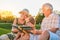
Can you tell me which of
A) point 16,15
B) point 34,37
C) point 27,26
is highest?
point 16,15

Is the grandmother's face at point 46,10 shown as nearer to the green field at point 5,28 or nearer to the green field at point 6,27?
the green field at point 6,27

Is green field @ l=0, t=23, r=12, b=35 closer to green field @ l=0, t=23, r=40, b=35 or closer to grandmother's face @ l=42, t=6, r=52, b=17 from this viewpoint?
green field @ l=0, t=23, r=40, b=35

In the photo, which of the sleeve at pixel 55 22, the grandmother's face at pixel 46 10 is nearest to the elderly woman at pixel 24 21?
the grandmother's face at pixel 46 10

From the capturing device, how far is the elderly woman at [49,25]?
2.66 metres

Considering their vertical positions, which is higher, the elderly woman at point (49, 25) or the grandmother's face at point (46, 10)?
the grandmother's face at point (46, 10)

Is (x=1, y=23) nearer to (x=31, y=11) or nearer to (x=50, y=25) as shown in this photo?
(x=31, y=11)

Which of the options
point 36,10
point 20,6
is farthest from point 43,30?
point 20,6

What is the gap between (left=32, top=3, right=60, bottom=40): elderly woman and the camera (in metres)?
2.66

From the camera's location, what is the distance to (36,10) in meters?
2.80

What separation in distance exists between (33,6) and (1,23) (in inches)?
23.9

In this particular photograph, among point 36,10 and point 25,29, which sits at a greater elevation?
point 36,10

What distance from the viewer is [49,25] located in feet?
8.98

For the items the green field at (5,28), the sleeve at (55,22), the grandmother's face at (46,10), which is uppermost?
the grandmother's face at (46,10)

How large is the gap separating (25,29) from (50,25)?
0.41 meters
